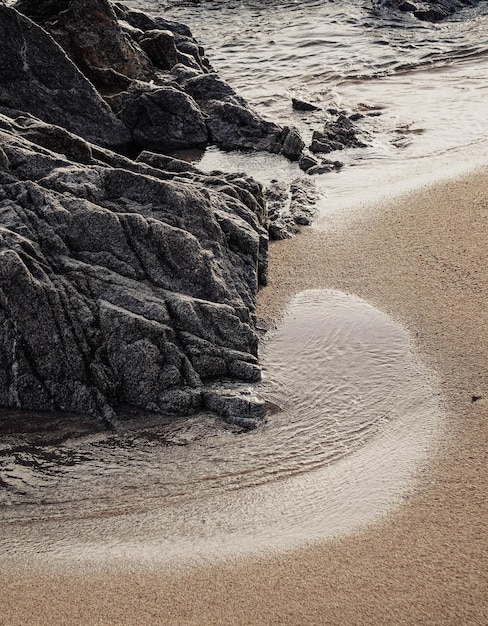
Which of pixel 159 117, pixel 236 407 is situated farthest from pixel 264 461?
pixel 159 117

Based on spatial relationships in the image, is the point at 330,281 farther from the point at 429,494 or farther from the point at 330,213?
the point at 429,494

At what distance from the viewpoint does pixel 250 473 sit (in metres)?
6.89

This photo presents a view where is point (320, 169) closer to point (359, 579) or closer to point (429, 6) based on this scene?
point (359, 579)

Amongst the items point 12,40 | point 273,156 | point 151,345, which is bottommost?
point 273,156

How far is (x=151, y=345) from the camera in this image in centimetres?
761

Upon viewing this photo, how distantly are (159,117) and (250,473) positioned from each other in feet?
32.6

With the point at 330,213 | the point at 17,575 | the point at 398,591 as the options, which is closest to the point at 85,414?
the point at 17,575

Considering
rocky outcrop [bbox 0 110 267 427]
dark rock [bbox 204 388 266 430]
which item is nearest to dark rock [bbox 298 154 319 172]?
rocky outcrop [bbox 0 110 267 427]

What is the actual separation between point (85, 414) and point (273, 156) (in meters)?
8.57

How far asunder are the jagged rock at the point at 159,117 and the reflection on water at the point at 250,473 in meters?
7.90

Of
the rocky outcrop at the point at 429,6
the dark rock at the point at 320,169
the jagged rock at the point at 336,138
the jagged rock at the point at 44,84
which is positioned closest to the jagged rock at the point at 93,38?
the jagged rock at the point at 44,84

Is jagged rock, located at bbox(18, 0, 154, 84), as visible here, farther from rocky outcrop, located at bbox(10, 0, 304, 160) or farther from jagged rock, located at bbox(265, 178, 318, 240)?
jagged rock, located at bbox(265, 178, 318, 240)

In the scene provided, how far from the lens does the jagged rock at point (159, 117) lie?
1484cm

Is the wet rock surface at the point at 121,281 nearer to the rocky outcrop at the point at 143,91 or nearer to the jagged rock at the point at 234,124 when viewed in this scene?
the jagged rock at the point at 234,124
